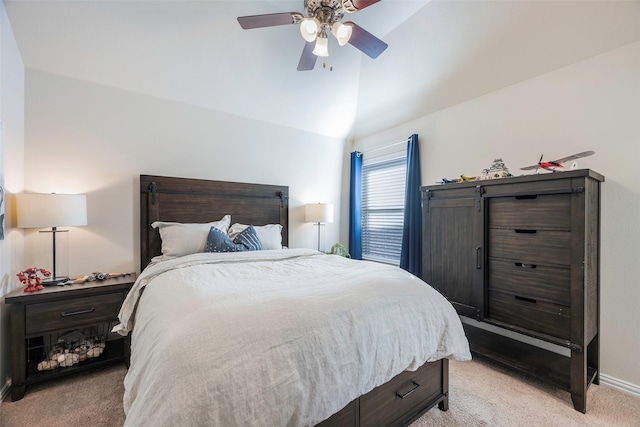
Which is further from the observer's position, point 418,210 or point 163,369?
point 418,210

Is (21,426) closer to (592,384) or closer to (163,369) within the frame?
(163,369)

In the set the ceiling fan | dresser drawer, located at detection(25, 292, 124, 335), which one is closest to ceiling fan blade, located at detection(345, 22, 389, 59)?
the ceiling fan

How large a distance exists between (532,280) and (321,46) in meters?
2.40

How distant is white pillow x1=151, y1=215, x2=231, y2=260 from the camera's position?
2.63 metres

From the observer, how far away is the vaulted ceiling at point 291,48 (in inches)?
85.9

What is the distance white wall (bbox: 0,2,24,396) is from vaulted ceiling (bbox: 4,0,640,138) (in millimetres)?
196

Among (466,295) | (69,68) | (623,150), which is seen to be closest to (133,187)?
(69,68)

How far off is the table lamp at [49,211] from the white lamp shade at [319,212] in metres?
2.37

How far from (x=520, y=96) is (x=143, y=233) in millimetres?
3891

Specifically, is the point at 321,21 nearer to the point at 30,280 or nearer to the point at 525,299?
the point at 525,299

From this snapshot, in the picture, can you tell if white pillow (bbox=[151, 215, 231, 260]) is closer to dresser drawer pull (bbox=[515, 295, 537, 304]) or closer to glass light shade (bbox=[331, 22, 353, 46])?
glass light shade (bbox=[331, 22, 353, 46])

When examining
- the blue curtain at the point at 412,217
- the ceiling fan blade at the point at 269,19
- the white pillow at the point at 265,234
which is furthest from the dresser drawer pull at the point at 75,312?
the blue curtain at the point at 412,217

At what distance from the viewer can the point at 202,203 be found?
3.17m

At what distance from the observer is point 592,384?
6.98 feet
